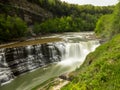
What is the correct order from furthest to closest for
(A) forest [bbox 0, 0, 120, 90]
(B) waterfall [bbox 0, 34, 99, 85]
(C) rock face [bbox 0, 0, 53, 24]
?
(C) rock face [bbox 0, 0, 53, 24] → (B) waterfall [bbox 0, 34, 99, 85] → (A) forest [bbox 0, 0, 120, 90]

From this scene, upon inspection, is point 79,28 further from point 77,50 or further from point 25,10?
point 77,50

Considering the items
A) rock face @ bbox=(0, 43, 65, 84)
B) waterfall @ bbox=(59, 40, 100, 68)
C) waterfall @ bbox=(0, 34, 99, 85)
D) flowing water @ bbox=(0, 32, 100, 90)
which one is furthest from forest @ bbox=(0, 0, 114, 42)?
waterfall @ bbox=(59, 40, 100, 68)

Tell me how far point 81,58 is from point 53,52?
15.9ft

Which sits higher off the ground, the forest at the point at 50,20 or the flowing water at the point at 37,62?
the forest at the point at 50,20

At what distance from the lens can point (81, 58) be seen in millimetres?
36219

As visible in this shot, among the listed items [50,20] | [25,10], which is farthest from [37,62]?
[50,20]

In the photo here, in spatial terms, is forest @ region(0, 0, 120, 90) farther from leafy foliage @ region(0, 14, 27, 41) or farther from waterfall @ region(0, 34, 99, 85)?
waterfall @ region(0, 34, 99, 85)

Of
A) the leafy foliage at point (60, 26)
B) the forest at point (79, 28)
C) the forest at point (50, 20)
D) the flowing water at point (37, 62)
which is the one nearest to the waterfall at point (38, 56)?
the flowing water at point (37, 62)

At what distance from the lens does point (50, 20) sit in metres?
69.5

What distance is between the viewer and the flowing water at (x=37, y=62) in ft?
82.6

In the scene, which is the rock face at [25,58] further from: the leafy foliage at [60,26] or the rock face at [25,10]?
the rock face at [25,10]

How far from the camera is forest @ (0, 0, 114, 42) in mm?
41562

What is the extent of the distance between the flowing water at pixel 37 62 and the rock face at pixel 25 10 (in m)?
24.2

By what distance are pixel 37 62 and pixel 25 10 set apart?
37182 millimetres
